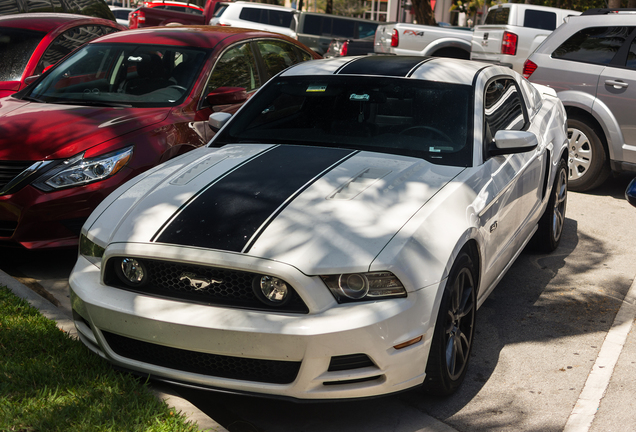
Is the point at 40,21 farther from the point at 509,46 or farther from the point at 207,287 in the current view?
the point at 509,46

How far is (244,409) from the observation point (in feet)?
11.6

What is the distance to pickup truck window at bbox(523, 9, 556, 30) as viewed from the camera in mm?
14508

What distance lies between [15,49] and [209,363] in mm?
5906

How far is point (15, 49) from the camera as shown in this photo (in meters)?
7.72

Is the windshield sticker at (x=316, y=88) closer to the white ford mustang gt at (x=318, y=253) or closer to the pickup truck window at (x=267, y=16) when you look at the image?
the white ford mustang gt at (x=318, y=253)

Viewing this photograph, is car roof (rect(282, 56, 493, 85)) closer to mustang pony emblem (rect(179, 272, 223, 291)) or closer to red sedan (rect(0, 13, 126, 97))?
mustang pony emblem (rect(179, 272, 223, 291))

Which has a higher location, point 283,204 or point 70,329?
point 283,204

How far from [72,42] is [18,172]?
372cm

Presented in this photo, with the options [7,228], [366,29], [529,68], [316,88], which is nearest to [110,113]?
[7,228]

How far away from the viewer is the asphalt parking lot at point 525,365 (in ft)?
11.3

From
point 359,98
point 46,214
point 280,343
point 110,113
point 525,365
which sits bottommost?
point 525,365

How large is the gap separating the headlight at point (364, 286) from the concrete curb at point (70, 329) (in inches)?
31.1

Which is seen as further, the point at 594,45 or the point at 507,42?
the point at 507,42

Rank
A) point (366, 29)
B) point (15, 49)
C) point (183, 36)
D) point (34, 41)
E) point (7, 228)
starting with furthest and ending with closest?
point (366, 29)
point (34, 41)
point (15, 49)
point (183, 36)
point (7, 228)
